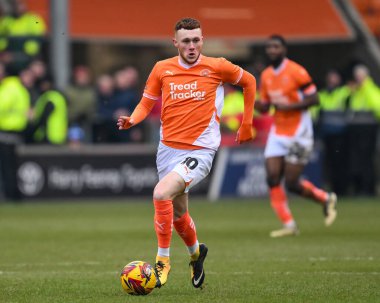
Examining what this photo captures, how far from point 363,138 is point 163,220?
1476 centimetres

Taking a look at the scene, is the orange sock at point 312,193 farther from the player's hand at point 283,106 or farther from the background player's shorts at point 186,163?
the background player's shorts at point 186,163

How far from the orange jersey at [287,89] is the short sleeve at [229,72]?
17.0 feet

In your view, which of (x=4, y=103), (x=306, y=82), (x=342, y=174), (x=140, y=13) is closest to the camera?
(x=306, y=82)

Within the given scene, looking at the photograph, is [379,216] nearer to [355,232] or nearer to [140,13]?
[355,232]

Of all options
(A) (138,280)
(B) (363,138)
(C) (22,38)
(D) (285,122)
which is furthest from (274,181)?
(C) (22,38)

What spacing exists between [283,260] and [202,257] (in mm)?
2254

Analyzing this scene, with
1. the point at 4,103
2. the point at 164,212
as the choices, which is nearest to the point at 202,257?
the point at 164,212

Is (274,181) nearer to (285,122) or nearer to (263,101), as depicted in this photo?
(285,122)

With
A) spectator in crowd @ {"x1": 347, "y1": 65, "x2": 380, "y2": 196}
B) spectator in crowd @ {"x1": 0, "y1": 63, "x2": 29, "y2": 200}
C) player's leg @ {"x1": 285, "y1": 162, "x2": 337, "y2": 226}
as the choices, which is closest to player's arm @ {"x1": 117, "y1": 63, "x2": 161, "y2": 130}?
player's leg @ {"x1": 285, "y1": 162, "x2": 337, "y2": 226}

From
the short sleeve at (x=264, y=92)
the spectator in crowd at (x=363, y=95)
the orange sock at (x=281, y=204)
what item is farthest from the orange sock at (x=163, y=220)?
the spectator in crowd at (x=363, y=95)

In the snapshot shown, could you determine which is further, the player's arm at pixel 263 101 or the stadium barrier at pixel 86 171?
the stadium barrier at pixel 86 171

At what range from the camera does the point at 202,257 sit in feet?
33.6

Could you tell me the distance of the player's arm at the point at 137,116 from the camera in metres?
9.88

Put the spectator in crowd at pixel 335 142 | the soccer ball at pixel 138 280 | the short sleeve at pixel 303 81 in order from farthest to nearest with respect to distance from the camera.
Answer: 1. the spectator in crowd at pixel 335 142
2. the short sleeve at pixel 303 81
3. the soccer ball at pixel 138 280
